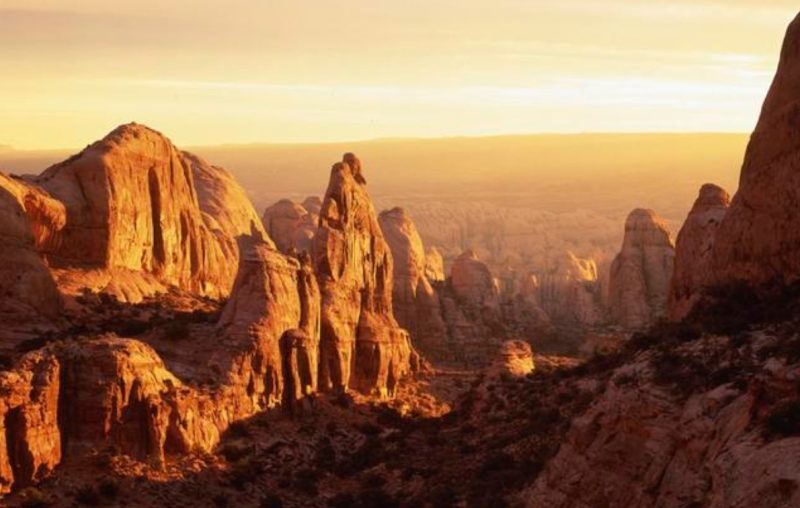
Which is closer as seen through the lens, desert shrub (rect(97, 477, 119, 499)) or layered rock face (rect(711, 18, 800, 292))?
layered rock face (rect(711, 18, 800, 292))

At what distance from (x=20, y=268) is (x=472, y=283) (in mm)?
61352

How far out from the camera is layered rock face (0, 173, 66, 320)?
6291cm

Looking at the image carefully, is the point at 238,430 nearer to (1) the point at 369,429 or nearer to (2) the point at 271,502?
(2) the point at 271,502

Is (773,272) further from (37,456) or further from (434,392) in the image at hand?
(434,392)

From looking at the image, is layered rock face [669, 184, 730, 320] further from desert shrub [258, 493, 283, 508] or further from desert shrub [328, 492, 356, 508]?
desert shrub [258, 493, 283, 508]

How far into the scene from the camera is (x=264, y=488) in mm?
58719

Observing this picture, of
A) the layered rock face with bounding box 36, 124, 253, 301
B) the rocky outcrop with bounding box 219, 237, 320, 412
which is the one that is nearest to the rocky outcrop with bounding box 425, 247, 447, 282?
the layered rock face with bounding box 36, 124, 253, 301

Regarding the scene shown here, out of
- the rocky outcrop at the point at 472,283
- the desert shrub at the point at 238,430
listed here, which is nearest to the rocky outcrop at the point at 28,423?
the desert shrub at the point at 238,430

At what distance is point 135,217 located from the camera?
7625 centimetres

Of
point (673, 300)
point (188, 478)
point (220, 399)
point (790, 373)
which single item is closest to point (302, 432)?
point (220, 399)

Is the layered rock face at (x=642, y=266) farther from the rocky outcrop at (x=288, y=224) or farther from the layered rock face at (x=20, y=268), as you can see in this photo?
the layered rock face at (x=20, y=268)

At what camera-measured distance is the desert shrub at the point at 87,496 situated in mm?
50969

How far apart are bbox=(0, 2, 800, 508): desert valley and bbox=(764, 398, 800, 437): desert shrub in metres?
0.05

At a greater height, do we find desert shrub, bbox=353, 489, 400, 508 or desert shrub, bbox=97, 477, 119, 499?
desert shrub, bbox=97, 477, 119, 499
